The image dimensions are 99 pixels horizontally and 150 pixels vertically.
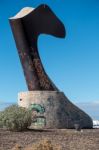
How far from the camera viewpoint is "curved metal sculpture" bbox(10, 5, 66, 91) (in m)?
39.5

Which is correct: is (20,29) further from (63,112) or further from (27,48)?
(63,112)

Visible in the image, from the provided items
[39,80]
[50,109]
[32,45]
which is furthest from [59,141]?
[32,45]

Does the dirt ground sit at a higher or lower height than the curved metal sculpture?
lower

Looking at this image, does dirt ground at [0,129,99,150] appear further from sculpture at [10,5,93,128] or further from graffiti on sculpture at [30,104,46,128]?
sculpture at [10,5,93,128]

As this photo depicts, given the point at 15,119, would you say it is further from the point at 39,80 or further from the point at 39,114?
the point at 39,80

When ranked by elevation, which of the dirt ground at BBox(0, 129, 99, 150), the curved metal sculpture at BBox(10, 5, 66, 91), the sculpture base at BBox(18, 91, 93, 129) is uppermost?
the curved metal sculpture at BBox(10, 5, 66, 91)

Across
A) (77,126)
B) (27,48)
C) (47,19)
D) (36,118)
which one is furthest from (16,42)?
(77,126)

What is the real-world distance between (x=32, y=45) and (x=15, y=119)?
39.5 feet

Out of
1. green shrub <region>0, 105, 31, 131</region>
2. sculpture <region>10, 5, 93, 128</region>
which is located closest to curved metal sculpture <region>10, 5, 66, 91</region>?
sculpture <region>10, 5, 93, 128</region>

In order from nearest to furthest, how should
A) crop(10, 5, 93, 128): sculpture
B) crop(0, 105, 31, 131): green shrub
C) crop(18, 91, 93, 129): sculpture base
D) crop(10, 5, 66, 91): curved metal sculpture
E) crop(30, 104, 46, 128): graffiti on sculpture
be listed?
crop(0, 105, 31, 131): green shrub → crop(30, 104, 46, 128): graffiti on sculpture → crop(18, 91, 93, 129): sculpture base → crop(10, 5, 93, 128): sculpture → crop(10, 5, 66, 91): curved metal sculpture

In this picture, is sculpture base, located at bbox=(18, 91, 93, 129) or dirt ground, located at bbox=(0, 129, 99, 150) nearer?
dirt ground, located at bbox=(0, 129, 99, 150)

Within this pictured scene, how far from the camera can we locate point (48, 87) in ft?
129

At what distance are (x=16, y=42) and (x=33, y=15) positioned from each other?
9.50 ft

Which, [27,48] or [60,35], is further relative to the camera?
[60,35]
